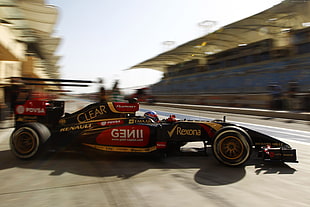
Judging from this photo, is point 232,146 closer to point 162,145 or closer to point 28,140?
point 162,145

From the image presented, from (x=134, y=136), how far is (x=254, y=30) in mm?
25558

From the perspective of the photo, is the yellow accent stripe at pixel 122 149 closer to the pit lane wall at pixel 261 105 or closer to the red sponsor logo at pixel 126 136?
the red sponsor logo at pixel 126 136

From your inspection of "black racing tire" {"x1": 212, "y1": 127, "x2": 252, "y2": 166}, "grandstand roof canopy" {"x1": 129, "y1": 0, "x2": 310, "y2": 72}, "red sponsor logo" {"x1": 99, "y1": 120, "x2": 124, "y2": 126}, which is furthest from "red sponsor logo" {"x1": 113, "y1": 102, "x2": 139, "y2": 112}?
"grandstand roof canopy" {"x1": 129, "y1": 0, "x2": 310, "y2": 72}

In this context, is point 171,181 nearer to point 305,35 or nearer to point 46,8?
point 305,35

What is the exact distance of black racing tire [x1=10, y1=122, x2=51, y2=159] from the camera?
438cm

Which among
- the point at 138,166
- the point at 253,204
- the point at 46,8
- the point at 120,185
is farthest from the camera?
the point at 46,8

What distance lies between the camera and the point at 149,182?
3244 millimetres

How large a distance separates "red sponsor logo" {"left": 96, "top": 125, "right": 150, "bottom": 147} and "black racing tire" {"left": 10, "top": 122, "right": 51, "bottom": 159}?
1050 mm

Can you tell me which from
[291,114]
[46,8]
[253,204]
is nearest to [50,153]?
[253,204]

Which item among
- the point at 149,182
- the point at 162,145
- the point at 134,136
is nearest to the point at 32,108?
the point at 134,136

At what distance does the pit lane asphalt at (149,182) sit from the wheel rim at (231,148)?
0.22 metres

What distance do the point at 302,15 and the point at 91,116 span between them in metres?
22.1

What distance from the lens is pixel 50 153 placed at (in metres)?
4.84

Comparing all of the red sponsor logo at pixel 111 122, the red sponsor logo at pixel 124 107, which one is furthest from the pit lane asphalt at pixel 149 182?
the red sponsor logo at pixel 124 107
